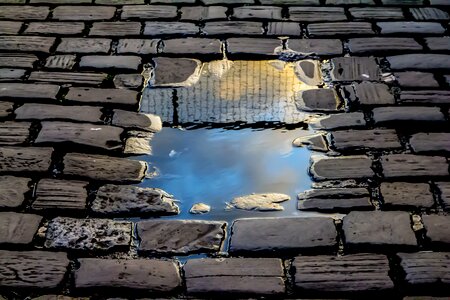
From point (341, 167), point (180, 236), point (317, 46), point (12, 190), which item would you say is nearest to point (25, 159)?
point (12, 190)

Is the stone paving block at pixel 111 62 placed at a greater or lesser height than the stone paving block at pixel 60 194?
greater

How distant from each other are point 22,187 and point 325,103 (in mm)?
1632

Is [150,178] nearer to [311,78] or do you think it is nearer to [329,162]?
[329,162]

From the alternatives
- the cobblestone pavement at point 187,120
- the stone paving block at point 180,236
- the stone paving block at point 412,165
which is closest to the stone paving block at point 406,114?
the cobblestone pavement at point 187,120

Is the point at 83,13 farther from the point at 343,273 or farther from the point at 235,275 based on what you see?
the point at 343,273

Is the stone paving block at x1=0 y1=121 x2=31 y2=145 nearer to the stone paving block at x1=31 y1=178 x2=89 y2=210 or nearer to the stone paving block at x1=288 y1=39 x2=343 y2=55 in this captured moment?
the stone paving block at x1=31 y1=178 x2=89 y2=210

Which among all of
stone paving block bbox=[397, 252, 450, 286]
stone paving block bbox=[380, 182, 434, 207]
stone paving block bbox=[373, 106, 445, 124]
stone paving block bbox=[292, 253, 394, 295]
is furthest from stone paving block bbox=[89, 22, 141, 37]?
stone paving block bbox=[397, 252, 450, 286]

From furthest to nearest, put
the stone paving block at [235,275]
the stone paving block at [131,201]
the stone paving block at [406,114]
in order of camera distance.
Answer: the stone paving block at [406,114]
the stone paving block at [131,201]
the stone paving block at [235,275]

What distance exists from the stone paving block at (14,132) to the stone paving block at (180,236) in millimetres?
910

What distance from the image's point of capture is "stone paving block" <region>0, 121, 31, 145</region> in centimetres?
321

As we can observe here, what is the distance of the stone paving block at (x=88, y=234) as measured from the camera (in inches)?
101

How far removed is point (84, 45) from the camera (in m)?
4.11

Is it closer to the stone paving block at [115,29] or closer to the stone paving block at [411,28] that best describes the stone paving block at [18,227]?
the stone paving block at [115,29]

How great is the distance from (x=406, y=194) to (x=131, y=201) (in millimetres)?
1186
